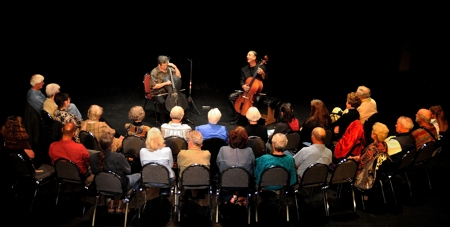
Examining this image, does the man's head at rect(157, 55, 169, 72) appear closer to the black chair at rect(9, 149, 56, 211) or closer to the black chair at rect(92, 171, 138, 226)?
the black chair at rect(9, 149, 56, 211)

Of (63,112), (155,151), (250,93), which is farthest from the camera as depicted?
(250,93)

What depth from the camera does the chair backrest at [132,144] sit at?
18.3ft

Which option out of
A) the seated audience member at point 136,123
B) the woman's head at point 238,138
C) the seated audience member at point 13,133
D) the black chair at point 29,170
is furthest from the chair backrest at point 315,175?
the seated audience member at point 13,133

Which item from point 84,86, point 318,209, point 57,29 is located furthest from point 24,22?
point 318,209

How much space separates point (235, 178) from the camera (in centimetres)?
486

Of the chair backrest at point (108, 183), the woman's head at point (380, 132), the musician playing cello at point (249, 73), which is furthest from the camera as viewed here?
the musician playing cello at point (249, 73)

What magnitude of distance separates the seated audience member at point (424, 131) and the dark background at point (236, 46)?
3.36m

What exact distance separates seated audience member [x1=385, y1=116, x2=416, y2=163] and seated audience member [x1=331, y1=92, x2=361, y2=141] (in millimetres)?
846

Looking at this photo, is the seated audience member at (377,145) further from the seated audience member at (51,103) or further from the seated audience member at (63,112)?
the seated audience member at (51,103)

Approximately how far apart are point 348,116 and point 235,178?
2467 mm

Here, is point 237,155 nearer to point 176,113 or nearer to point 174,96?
point 176,113

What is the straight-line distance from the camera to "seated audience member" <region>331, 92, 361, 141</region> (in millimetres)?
6449

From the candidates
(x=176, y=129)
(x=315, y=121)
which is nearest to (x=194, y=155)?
(x=176, y=129)

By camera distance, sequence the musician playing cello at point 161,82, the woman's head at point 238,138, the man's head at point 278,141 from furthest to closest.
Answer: the musician playing cello at point 161,82, the woman's head at point 238,138, the man's head at point 278,141
